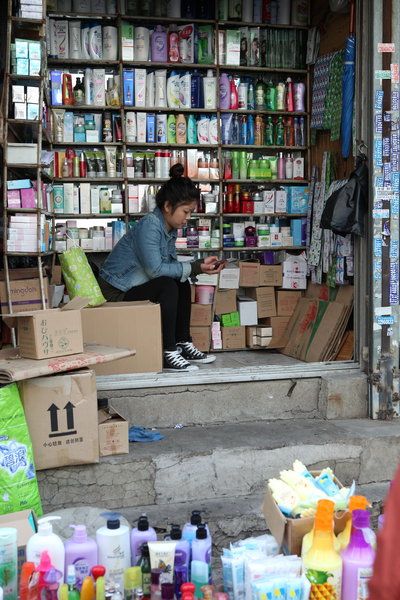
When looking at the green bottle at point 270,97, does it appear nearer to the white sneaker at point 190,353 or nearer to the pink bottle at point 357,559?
the white sneaker at point 190,353

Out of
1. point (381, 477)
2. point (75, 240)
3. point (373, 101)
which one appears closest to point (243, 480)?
point (381, 477)

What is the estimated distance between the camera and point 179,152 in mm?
6504

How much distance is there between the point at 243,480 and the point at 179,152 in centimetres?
342

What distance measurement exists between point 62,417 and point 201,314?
8.68 ft

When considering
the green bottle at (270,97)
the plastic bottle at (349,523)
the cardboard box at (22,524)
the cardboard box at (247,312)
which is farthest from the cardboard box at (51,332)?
the green bottle at (270,97)

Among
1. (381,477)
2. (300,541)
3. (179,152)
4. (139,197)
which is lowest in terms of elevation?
(381,477)

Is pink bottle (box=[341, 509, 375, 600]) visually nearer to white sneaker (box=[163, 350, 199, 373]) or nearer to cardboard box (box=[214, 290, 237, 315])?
white sneaker (box=[163, 350, 199, 373])

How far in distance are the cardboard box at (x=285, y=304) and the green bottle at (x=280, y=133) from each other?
1365 millimetres

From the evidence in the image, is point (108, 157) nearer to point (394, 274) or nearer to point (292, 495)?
point (394, 274)

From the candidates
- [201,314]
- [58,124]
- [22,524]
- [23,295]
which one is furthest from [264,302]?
[22,524]

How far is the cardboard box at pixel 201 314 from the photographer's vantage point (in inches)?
240

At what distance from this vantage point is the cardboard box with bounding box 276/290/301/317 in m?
6.32

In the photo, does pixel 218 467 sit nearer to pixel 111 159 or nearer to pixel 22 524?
pixel 22 524

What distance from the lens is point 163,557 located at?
2102 mm
